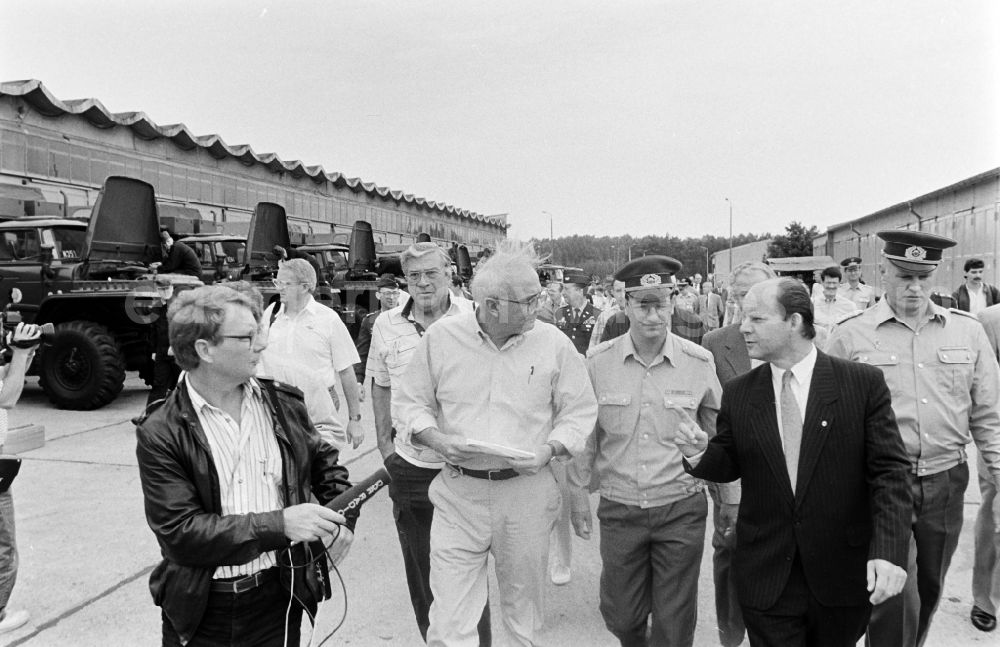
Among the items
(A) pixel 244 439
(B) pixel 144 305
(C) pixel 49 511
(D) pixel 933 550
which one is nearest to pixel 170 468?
(A) pixel 244 439

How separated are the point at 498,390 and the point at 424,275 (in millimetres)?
1139

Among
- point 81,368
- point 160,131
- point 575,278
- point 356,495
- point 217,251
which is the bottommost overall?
point 81,368

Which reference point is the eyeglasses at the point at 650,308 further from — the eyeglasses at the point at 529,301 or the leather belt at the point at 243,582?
the leather belt at the point at 243,582

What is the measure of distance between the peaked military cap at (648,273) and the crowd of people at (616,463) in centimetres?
1

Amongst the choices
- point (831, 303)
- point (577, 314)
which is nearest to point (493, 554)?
point (577, 314)

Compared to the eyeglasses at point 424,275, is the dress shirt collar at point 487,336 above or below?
below

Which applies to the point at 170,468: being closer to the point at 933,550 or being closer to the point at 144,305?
the point at 933,550

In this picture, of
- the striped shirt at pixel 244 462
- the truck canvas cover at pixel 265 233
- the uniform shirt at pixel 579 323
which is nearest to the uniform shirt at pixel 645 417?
the striped shirt at pixel 244 462

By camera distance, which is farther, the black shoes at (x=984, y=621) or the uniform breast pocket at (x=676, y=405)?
the black shoes at (x=984, y=621)

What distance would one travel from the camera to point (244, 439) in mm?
2146

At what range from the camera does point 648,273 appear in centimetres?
313

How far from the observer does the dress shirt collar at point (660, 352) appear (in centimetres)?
304

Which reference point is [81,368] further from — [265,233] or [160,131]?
[160,131]

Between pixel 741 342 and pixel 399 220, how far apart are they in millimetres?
42740
